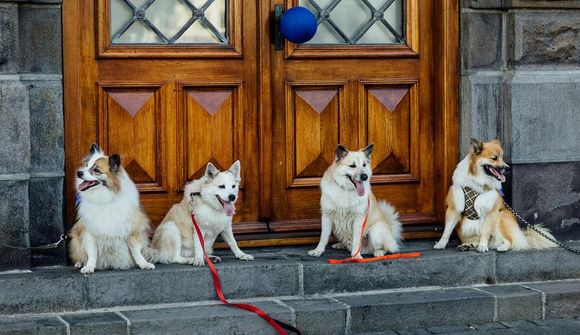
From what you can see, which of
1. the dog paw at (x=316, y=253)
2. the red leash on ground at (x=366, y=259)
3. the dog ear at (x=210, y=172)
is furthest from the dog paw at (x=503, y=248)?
the dog ear at (x=210, y=172)

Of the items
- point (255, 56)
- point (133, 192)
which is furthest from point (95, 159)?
point (255, 56)

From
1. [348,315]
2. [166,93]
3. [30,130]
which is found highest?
[166,93]

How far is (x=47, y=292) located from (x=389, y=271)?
8.50 ft

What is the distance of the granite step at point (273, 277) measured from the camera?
7.70 metres

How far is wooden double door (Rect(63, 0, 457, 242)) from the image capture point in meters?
8.55

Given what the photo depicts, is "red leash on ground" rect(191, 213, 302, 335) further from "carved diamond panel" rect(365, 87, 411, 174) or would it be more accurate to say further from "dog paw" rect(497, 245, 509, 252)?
"dog paw" rect(497, 245, 509, 252)

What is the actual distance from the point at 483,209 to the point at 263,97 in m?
2.01

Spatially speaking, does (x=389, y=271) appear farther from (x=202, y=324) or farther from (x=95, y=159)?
(x=95, y=159)

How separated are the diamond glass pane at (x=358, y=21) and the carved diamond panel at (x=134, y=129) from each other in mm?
1479

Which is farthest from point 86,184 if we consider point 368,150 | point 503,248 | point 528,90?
point 528,90

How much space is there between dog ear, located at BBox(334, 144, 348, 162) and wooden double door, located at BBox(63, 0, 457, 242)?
1.93ft

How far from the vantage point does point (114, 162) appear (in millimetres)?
7887

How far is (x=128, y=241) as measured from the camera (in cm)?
806

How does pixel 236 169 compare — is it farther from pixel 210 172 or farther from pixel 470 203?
pixel 470 203
